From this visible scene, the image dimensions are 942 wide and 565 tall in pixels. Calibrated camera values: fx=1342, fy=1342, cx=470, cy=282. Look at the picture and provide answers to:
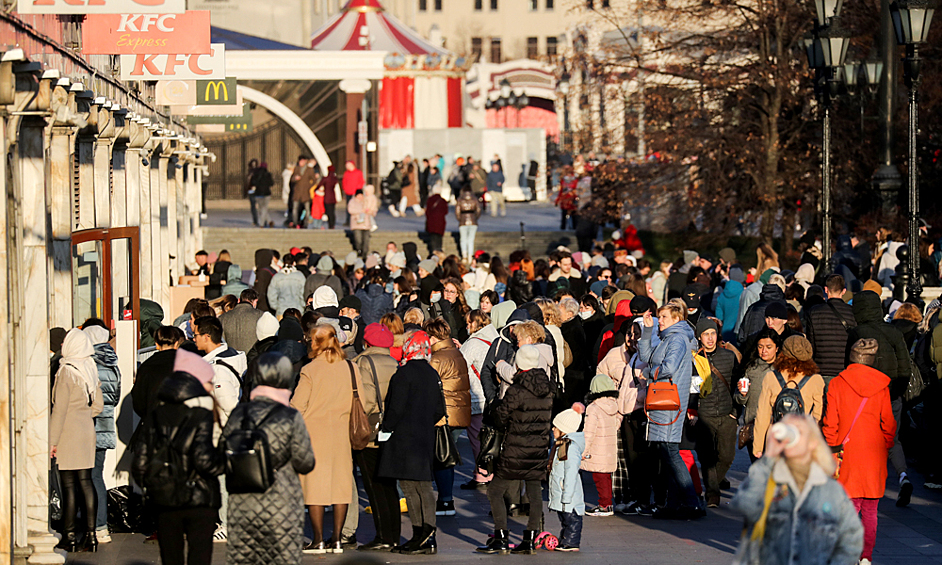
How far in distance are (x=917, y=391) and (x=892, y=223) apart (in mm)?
11894

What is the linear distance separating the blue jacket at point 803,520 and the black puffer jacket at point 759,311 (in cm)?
752

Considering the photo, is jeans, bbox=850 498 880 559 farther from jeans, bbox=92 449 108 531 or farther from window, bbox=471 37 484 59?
window, bbox=471 37 484 59

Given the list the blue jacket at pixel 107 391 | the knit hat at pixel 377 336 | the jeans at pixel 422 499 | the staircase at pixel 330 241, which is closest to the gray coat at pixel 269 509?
the jeans at pixel 422 499

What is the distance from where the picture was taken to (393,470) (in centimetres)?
886

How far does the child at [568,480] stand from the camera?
899 cm

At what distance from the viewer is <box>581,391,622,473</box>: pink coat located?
9992mm

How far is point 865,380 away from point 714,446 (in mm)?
2308

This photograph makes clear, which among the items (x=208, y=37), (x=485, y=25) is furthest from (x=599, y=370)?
(x=485, y=25)

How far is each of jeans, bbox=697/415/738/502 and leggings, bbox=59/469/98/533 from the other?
4610 mm

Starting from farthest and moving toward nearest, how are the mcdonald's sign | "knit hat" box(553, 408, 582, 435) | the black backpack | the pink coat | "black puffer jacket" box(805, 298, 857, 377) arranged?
the mcdonald's sign
"black puffer jacket" box(805, 298, 857, 377)
the pink coat
"knit hat" box(553, 408, 582, 435)
the black backpack

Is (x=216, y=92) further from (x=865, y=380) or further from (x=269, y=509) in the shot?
(x=269, y=509)

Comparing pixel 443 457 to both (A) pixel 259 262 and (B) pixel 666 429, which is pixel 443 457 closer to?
(B) pixel 666 429

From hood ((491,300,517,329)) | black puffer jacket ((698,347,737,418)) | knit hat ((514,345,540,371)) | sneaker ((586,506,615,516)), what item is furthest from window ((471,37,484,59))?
knit hat ((514,345,540,371))

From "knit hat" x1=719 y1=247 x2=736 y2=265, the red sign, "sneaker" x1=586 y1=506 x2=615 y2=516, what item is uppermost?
the red sign
